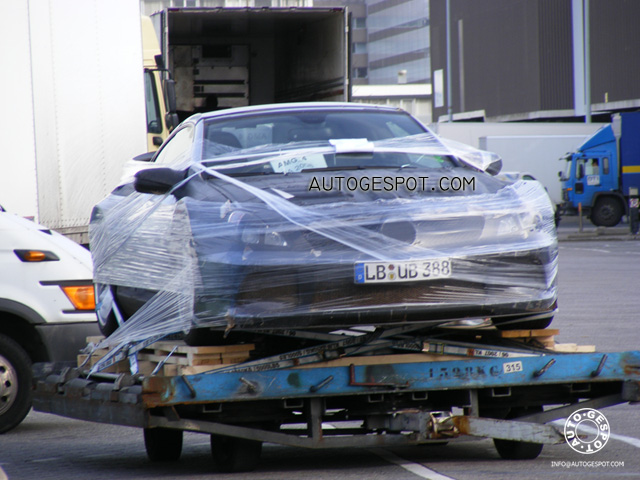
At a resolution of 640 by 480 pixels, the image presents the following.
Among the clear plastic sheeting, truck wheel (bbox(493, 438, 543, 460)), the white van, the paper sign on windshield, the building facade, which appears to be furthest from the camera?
the building facade

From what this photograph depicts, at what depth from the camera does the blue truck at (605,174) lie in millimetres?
34312

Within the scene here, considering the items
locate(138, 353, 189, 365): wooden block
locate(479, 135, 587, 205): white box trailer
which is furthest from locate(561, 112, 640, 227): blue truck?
locate(138, 353, 189, 365): wooden block

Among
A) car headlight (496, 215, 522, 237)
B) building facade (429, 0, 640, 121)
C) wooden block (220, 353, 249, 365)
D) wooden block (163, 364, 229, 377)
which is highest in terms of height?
building facade (429, 0, 640, 121)

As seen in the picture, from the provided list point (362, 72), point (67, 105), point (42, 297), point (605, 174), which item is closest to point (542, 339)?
point (42, 297)

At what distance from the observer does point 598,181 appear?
115ft

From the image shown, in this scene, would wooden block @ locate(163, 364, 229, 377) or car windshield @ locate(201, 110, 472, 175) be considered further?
car windshield @ locate(201, 110, 472, 175)

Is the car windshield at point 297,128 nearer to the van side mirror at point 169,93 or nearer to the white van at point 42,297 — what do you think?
the white van at point 42,297

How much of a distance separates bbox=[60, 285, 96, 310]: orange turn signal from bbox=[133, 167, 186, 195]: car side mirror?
165 centimetres

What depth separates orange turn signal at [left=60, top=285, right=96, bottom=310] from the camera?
7.62 m

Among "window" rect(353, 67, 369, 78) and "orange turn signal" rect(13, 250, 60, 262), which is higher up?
"window" rect(353, 67, 369, 78)

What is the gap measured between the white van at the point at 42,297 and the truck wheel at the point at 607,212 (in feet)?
96.1

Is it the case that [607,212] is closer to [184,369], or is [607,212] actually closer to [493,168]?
[493,168]

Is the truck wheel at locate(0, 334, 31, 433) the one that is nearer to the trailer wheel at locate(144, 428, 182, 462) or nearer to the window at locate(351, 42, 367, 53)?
the trailer wheel at locate(144, 428, 182, 462)

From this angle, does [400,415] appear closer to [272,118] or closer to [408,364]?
[408,364]
